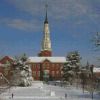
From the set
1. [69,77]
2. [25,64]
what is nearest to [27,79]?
[25,64]

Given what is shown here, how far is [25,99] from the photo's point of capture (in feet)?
79.4

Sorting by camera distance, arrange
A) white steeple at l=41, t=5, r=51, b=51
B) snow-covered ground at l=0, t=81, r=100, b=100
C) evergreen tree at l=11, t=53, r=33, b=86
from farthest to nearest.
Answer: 1. white steeple at l=41, t=5, r=51, b=51
2. evergreen tree at l=11, t=53, r=33, b=86
3. snow-covered ground at l=0, t=81, r=100, b=100

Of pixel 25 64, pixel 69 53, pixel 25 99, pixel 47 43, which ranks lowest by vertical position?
pixel 25 99

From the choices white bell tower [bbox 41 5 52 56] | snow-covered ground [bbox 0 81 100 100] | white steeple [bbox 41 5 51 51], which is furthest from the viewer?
white steeple [bbox 41 5 51 51]

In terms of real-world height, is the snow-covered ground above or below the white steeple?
below

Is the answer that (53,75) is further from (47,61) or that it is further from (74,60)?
(74,60)

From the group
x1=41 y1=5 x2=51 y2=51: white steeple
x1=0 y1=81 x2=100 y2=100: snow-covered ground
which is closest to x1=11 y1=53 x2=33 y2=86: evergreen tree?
x1=0 y1=81 x2=100 y2=100: snow-covered ground

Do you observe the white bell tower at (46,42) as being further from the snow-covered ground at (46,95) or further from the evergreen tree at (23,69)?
the snow-covered ground at (46,95)

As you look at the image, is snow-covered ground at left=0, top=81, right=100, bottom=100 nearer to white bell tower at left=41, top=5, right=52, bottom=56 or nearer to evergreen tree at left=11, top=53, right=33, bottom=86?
evergreen tree at left=11, top=53, right=33, bottom=86

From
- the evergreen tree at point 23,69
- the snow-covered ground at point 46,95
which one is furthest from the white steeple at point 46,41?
the snow-covered ground at point 46,95

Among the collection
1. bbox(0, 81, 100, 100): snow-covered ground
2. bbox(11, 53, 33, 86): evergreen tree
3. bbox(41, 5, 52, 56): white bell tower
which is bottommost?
bbox(0, 81, 100, 100): snow-covered ground

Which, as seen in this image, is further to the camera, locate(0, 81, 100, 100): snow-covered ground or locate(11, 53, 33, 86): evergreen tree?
locate(11, 53, 33, 86): evergreen tree

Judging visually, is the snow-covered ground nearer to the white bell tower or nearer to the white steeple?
the white bell tower

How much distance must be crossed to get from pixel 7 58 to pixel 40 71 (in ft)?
43.9
